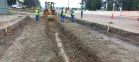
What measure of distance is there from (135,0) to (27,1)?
187ft

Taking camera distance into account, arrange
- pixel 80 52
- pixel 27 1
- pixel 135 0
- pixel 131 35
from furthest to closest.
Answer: pixel 27 1 < pixel 135 0 < pixel 131 35 < pixel 80 52

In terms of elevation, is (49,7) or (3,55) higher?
(49,7)

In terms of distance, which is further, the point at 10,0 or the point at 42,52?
the point at 10,0

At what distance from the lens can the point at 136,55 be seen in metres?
4.52

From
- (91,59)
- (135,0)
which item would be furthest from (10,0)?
(135,0)

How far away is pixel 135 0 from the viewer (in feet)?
107

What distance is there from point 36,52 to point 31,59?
65 centimetres

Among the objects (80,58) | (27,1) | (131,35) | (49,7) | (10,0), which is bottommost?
(80,58)

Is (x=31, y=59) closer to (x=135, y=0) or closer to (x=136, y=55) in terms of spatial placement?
(x=136, y=55)

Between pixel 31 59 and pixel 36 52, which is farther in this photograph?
pixel 36 52

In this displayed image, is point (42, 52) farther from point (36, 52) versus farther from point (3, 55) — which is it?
point (3, 55)

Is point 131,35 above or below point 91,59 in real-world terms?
above

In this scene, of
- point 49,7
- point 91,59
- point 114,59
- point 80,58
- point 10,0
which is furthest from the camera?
point 10,0

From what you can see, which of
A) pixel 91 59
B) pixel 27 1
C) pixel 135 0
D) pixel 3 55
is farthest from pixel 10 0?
pixel 27 1
